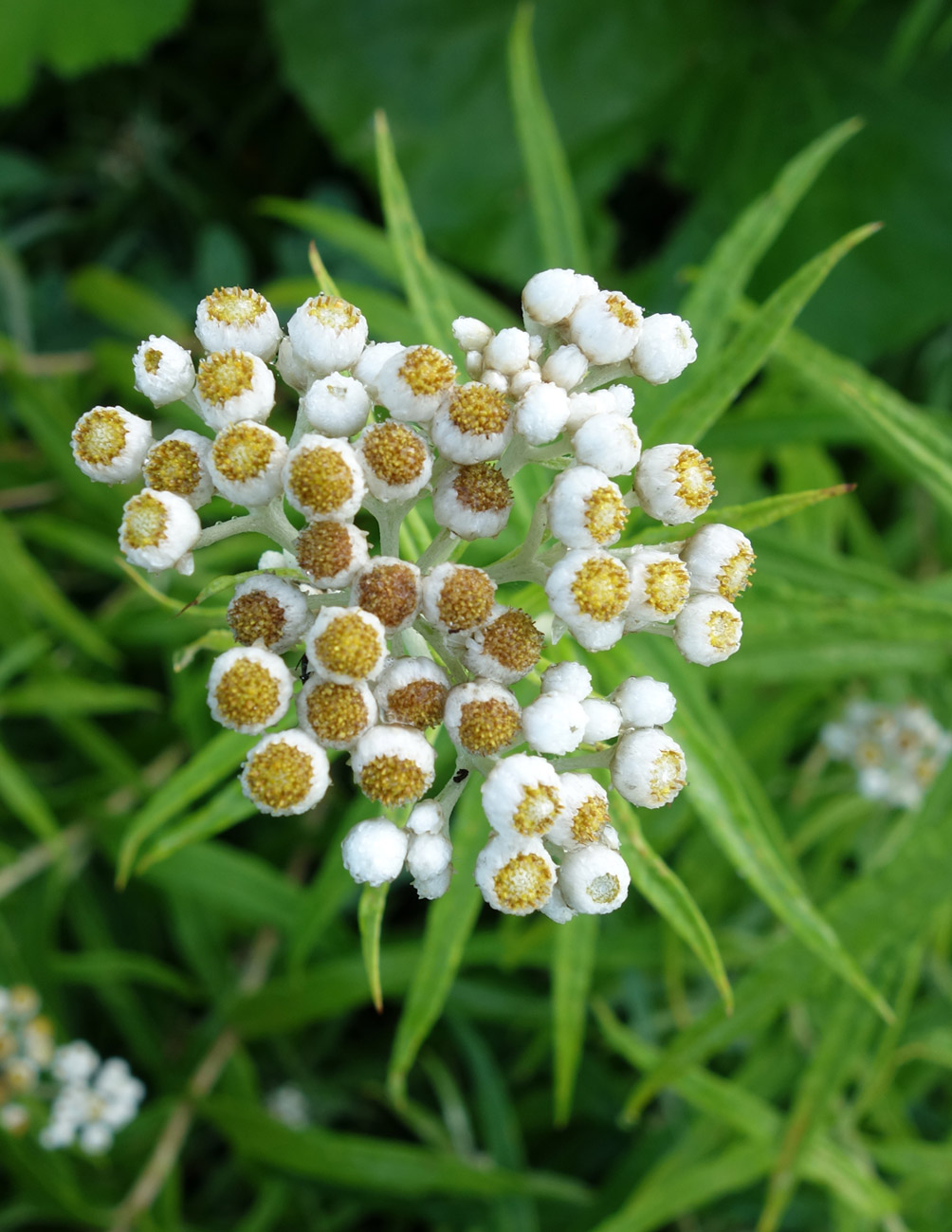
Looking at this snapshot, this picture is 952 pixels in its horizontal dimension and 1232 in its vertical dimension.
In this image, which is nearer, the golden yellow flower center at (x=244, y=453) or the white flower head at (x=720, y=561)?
the golden yellow flower center at (x=244, y=453)

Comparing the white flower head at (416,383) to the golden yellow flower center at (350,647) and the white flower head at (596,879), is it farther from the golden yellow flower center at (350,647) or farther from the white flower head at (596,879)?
the white flower head at (596,879)

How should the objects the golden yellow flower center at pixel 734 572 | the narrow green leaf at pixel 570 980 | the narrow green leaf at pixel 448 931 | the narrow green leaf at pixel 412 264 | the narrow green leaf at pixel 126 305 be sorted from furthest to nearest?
the narrow green leaf at pixel 126 305
the narrow green leaf at pixel 570 980
the narrow green leaf at pixel 412 264
the narrow green leaf at pixel 448 931
the golden yellow flower center at pixel 734 572

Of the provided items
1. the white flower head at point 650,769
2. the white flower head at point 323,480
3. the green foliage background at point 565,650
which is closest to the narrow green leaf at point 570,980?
the green foliage background at point 565,650

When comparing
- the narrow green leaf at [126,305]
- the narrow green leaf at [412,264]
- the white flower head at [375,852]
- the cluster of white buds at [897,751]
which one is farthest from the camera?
the narrow green leaf at [126,305]

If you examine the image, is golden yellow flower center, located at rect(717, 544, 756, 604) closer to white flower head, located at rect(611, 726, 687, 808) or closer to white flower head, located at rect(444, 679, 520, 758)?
white flower head, located at rect(611, 726, 687, 808)

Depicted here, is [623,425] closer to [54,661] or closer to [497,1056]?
[54,661]

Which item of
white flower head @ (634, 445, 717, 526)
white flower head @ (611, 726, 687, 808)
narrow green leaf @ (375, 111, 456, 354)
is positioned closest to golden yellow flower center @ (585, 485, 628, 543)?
white flower head @ (634, 445, 717, 526)

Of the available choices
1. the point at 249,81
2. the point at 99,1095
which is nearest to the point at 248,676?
the point at 99,1095
